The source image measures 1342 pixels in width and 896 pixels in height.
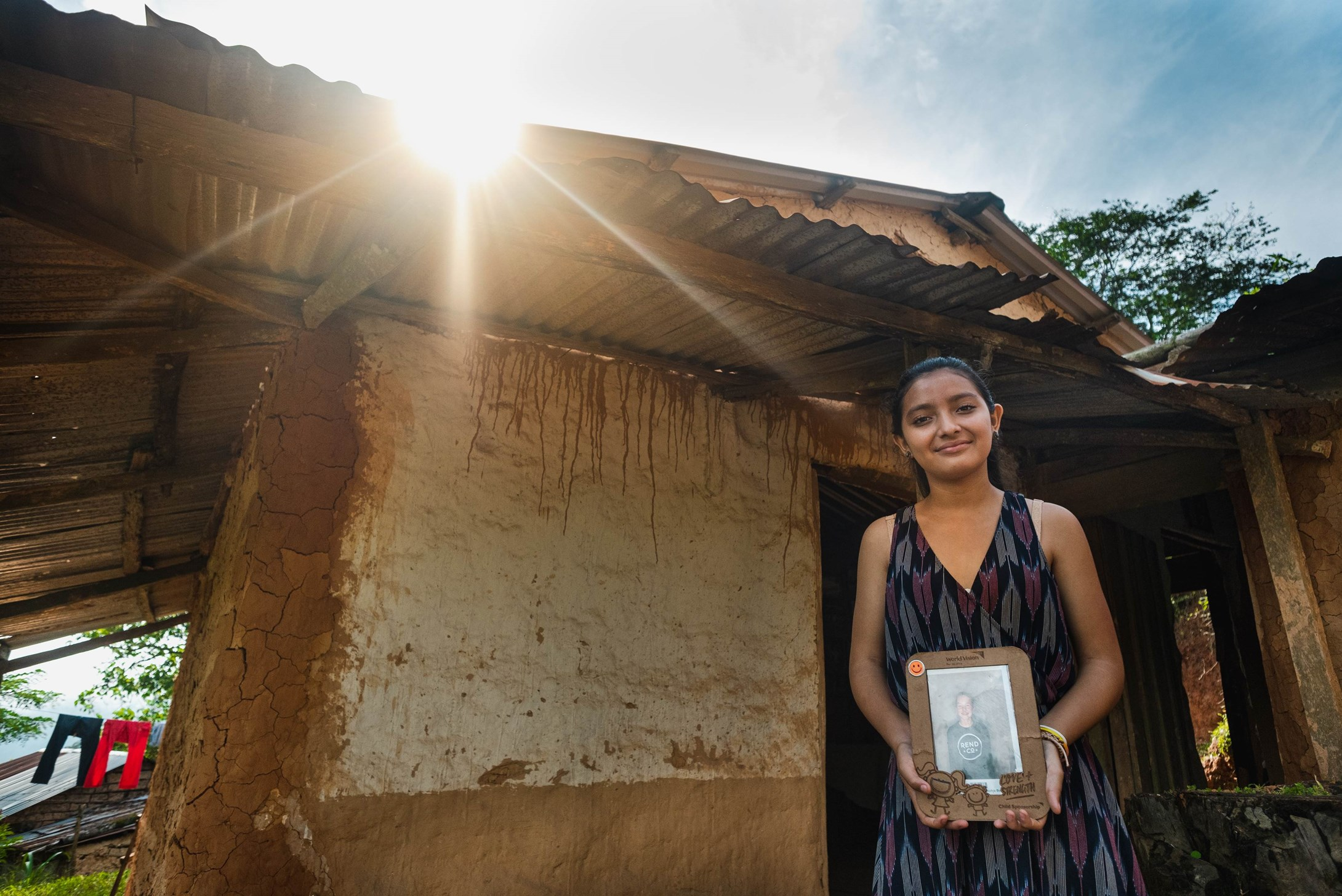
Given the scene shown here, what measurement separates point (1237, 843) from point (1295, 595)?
7.68 ft

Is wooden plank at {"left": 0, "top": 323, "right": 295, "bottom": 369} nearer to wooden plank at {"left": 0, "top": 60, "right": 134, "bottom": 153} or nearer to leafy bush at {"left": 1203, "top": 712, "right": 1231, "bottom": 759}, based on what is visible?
wooden plank at {"left": 0, "top": 60, "right": 134, "bottom": 153}

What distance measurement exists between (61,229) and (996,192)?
802 centimetres

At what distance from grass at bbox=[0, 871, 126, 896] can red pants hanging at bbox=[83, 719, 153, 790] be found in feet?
3.93

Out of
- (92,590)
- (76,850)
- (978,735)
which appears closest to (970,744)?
(978,735)

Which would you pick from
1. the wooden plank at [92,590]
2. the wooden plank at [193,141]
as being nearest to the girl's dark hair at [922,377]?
the wooden plank at [193,141]

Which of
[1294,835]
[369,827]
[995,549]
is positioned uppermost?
[995,549]

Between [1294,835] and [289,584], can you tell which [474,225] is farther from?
[1294,835]

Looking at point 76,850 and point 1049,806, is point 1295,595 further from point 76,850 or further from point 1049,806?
point 76,850

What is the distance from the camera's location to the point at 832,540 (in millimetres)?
9070

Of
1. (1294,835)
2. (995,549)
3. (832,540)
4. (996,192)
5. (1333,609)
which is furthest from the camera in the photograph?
(832,540)

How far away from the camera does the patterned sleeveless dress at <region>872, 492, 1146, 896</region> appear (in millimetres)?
1355

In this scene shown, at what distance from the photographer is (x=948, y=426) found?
5.33 feet

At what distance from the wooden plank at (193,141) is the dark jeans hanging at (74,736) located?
38.1ft

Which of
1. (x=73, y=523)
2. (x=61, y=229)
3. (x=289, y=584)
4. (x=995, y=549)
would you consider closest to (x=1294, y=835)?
(x=995, y=549)
